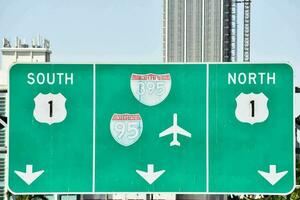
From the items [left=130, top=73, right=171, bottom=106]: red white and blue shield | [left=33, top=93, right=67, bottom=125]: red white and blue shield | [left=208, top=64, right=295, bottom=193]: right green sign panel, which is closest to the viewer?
[left=208, top=64, right=295, bottom=193]: right green sign panel

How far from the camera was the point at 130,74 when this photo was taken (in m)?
19.6

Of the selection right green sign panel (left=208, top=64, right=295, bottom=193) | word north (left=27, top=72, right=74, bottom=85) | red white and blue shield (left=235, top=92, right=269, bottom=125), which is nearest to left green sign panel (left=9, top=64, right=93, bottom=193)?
word north (left=27, top=72, right=74, bottom=85)

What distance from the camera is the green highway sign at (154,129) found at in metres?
19.4

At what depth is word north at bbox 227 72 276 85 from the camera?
19.5m

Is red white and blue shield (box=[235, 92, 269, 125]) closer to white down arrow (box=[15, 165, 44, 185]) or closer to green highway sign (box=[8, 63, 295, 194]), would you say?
green highway sign (box=[8, 63, 295, 194])

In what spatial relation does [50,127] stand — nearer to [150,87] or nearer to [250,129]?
[150,87]

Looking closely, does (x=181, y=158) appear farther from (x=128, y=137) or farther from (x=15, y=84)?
(x=15, y=84)

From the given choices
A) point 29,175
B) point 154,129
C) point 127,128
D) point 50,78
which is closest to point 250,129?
point 154,129

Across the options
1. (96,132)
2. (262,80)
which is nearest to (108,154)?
(96,132)

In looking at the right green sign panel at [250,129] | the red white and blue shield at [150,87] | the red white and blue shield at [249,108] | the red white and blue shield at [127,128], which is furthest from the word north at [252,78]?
the red white and blue shield at [127,128]

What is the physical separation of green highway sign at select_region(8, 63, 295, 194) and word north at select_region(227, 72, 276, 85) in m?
0.02

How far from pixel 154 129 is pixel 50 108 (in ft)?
6.93

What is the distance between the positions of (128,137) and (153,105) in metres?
0.80

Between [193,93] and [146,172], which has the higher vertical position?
[193,93]
